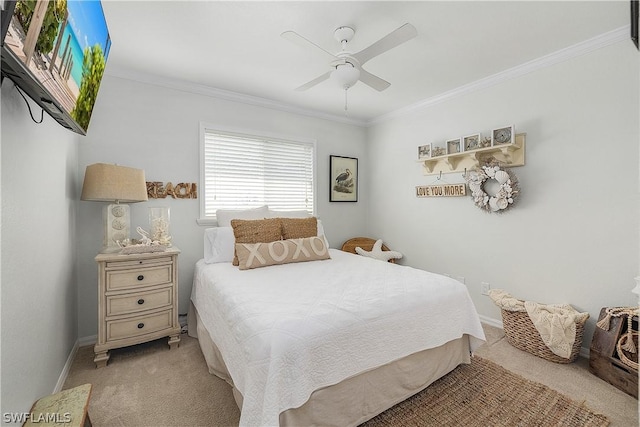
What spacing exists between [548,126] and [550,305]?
158 centimetres

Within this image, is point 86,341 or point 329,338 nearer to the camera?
point 329,338

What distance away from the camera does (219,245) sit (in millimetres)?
2742

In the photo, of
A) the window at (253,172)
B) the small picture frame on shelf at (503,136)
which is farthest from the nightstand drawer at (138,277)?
the small picture frame on shelf at (503,136)

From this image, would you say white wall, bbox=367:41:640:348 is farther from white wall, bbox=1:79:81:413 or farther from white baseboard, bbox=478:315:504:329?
white wall, bbox=1:79:81:413

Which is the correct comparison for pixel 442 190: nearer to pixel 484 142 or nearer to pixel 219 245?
pixel 484 142

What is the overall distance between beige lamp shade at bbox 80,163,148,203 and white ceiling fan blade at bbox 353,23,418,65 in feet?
6.59

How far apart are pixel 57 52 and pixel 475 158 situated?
3241 millimetres

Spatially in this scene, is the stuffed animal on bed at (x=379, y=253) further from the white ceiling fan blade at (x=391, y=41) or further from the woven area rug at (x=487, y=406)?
the white ceiling fan blade at (x=391, y=41)

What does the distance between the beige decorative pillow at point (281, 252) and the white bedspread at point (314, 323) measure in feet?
0.41

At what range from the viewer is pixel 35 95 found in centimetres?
114

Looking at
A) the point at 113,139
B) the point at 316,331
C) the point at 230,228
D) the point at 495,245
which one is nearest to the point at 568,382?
the point at 495,245

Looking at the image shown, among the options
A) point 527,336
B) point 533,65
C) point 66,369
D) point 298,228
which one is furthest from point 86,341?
point 533,65

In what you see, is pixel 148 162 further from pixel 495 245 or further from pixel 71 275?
pixel 495 245

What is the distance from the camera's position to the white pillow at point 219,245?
2721 millimetres
